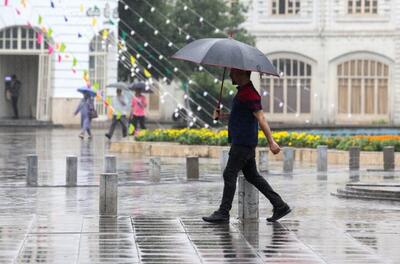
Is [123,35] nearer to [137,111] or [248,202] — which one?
[137,111]

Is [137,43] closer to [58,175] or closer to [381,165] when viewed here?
[381,165]

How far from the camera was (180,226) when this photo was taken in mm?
15602

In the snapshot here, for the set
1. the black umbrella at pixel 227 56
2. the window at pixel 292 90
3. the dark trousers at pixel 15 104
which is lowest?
the black umbrella at pixel 227 56

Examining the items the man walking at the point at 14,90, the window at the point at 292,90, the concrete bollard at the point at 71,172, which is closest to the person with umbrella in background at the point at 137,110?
the man walking at the point at 14,90

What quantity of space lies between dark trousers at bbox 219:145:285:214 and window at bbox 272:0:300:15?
47429 mm

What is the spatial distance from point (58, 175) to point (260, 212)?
8.28 meters

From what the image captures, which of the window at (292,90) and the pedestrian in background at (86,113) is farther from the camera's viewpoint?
the window at (292,90)

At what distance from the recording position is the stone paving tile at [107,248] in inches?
509

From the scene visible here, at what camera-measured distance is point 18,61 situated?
54000 millimetres

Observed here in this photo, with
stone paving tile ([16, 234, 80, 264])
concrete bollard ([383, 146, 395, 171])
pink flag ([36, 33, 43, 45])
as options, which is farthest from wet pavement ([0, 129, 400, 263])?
pink flag ([36, 33, 43, 45])

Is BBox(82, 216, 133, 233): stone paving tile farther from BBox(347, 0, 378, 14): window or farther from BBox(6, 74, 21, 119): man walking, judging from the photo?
BBox(347, 0, 378, 14): window

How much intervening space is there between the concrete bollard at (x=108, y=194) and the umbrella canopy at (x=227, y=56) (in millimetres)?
1686

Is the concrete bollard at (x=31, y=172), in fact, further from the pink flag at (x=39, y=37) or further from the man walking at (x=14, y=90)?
the man walking at (x=14, y=90)

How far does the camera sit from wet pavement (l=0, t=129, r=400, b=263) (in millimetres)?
13344
